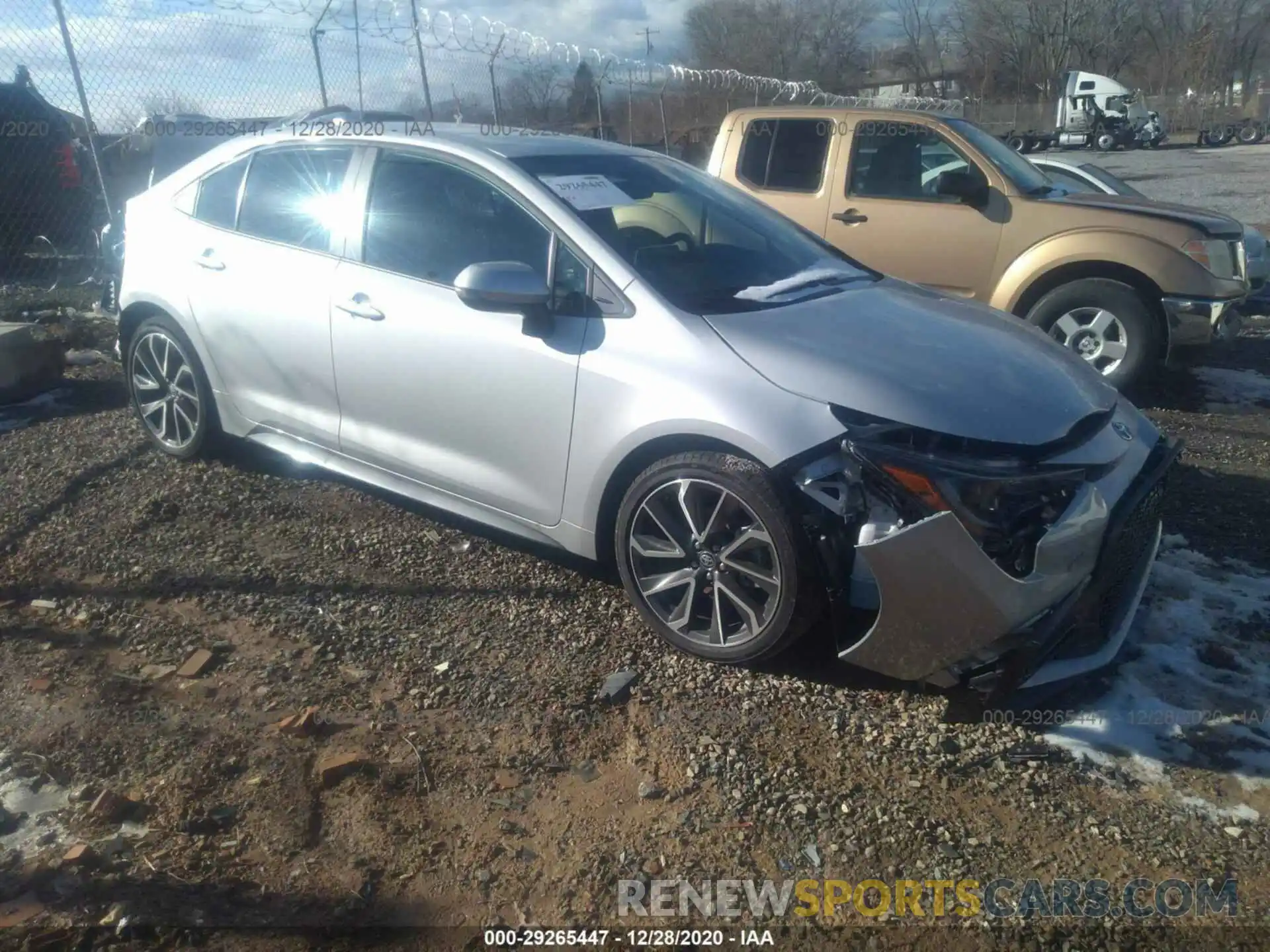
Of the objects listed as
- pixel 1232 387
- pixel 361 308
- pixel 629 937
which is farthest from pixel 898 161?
pixel 629 937

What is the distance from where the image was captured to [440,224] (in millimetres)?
3830

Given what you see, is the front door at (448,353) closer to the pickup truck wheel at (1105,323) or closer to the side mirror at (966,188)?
the side mirror at (966,188)

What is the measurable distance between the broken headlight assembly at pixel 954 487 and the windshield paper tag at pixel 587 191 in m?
1.38

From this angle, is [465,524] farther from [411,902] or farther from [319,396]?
[411,902]

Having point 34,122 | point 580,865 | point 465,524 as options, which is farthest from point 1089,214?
point 34,122

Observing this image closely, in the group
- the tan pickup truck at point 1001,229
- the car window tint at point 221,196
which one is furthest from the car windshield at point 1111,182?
the car window tint at point 221,196

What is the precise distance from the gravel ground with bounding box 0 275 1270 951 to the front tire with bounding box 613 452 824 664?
0.17 meters

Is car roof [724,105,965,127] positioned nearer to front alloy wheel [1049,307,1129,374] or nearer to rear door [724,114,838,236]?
rear door [724,114,838,236]

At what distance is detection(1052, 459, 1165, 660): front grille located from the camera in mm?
2939

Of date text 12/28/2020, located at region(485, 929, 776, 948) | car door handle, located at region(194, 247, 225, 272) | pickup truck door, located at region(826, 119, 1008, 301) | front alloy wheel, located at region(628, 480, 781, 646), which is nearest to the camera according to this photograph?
date text 12/28/2020, located at region(485, 929, 776, 948)

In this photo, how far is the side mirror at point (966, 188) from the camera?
6.54m

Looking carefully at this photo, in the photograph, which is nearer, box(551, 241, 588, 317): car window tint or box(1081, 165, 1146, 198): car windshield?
box(551, 241, 588, 317): car window tint

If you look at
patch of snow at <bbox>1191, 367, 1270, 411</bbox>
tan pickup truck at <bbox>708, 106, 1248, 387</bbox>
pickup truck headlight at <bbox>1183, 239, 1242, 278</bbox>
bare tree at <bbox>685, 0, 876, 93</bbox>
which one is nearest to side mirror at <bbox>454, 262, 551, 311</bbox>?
tan pickup truck at <bbox>708, 106, 1248, 387</bbox>

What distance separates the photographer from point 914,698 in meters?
3.16
